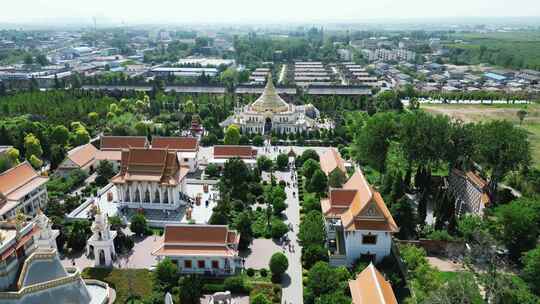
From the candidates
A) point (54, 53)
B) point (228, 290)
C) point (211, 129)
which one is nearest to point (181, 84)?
point (211, 129)

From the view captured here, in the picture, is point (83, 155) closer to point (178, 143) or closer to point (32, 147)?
point (32, 147)

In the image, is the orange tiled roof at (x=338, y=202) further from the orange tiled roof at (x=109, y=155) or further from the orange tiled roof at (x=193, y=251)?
the orange tiled roof at (x=109, y=155)

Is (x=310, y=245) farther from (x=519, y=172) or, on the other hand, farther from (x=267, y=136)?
(x=267, y=136)

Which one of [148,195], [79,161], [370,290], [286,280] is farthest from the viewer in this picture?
[79,161]

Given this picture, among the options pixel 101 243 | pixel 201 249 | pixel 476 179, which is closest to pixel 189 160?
pixel 101 243

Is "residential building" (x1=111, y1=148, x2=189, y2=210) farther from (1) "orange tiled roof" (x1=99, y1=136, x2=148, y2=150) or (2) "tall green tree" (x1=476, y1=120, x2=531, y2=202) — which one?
(2) "tall green tree" (x1=476, y1=120, x2=531, y2=202)

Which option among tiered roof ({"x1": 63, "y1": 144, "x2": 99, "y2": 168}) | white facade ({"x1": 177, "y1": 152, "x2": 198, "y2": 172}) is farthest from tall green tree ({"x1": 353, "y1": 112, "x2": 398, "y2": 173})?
tiered roof ({"x1": 63, "y1": 144, "x2": 99, "y2": 168})

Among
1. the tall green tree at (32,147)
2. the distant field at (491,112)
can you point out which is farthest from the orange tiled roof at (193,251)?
the distant field at (491,112)
